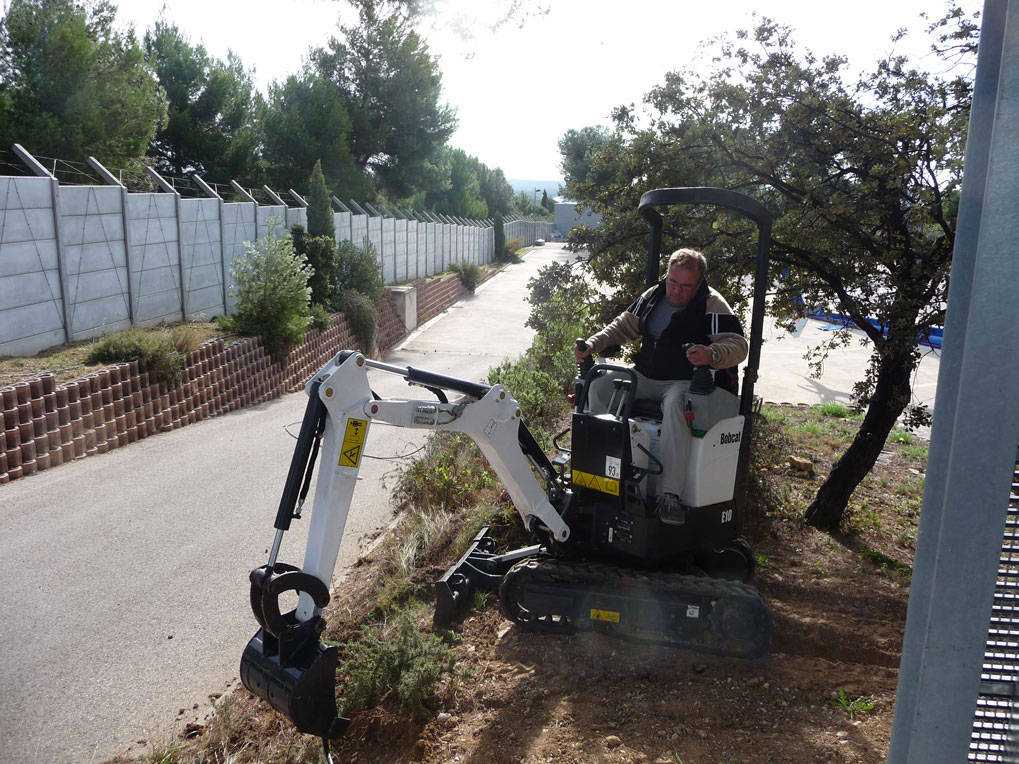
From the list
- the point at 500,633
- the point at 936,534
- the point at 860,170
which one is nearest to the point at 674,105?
the point at 860,170

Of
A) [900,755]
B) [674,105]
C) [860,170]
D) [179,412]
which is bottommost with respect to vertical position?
[179,412]

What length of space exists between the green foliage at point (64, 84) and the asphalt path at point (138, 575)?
1253 cm

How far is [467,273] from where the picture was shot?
41.7 metres

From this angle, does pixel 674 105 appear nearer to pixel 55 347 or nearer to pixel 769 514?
pixel 769 514

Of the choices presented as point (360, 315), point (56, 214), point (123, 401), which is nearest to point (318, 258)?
point (360, 315)

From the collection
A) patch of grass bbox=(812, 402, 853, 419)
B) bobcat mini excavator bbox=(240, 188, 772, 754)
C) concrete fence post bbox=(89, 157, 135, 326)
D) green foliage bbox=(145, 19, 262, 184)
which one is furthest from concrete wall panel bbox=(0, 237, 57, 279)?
green foliage bbox=(145, 19, 262, 184)

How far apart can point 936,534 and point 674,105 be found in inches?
292

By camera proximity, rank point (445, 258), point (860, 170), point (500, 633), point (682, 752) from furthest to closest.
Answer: point (445, 258) → point (860, 170) → point (500, 633) → point (682, 752)

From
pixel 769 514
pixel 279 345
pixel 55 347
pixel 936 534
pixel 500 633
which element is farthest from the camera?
A: pixel 279 345

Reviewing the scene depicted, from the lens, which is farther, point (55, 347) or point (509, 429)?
point (55, 347)

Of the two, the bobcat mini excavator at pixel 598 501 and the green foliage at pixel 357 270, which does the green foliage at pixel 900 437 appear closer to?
the bobcat mini excavator at pixel 598 501

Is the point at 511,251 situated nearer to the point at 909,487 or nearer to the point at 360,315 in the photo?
the point at 360,315

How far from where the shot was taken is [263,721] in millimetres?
5223

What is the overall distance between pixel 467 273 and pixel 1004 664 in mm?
40268
